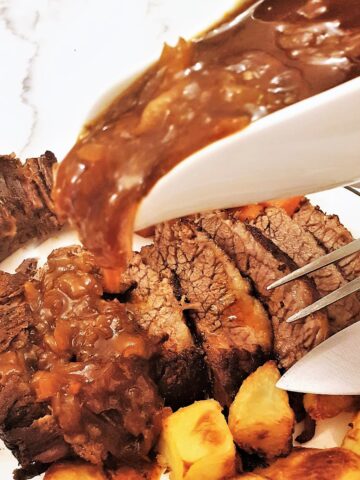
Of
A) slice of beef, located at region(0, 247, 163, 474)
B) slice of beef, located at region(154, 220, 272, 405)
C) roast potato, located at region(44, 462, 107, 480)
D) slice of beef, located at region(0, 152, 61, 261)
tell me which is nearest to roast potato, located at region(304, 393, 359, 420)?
slice of beef, located at region(154, 220, 272, 405)

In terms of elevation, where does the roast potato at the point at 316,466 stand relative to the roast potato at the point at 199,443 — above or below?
below

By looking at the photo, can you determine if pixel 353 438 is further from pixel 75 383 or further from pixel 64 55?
pixel 64 55

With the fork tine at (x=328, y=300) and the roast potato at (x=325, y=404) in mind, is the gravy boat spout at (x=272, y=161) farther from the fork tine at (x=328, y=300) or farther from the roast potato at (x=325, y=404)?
the roast potato at (x=325, y=404)

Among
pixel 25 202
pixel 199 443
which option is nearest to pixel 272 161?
pixel 199 443

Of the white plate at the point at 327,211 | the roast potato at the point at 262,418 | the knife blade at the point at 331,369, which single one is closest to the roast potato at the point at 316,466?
the roast potato at the point at 262,418

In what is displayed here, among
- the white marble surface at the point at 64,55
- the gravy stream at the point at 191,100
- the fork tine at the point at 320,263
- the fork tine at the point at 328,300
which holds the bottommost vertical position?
the fork tine at the point at 328,300

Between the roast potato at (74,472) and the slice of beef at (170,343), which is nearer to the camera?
the roast potato at (74,472)

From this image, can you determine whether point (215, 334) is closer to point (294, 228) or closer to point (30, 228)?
point (294, 228)

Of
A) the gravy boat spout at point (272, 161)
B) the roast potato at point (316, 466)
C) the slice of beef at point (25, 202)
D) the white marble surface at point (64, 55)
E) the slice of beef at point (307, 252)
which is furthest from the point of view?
the white marble surface at point (64, 55)
